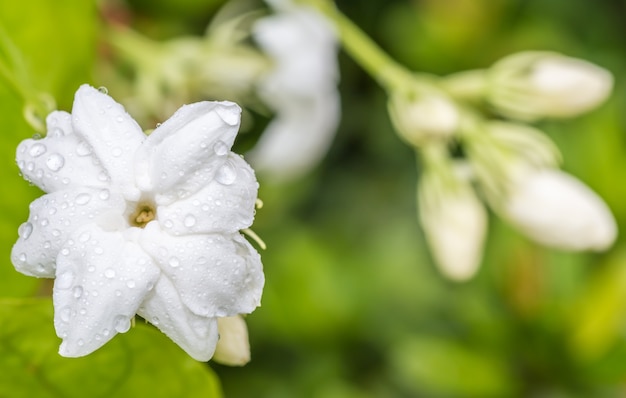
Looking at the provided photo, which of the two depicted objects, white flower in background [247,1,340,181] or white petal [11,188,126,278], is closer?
white petal [11,188,126,278]

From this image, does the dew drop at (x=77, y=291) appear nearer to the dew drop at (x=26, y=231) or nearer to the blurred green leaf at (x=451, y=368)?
the dew drop at (x=26, y=231)

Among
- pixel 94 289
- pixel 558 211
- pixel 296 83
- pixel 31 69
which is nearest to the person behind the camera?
pixel 94 289

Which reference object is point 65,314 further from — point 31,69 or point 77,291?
point 31,69

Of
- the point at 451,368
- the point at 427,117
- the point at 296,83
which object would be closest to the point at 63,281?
the point at 427,117

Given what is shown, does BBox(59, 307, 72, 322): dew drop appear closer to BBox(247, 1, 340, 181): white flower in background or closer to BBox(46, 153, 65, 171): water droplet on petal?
BBox(46, 153, 65, 171): water droplet on petal

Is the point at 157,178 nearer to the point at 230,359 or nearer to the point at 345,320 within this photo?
the point at 230,359

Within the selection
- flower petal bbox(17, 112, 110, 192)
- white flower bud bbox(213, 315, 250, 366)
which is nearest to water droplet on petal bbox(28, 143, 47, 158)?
flower petal bbox(17, 112, 110, 192)

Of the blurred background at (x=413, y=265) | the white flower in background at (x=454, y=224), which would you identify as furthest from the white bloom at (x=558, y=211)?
the blurred background at (x=413, y=265)
